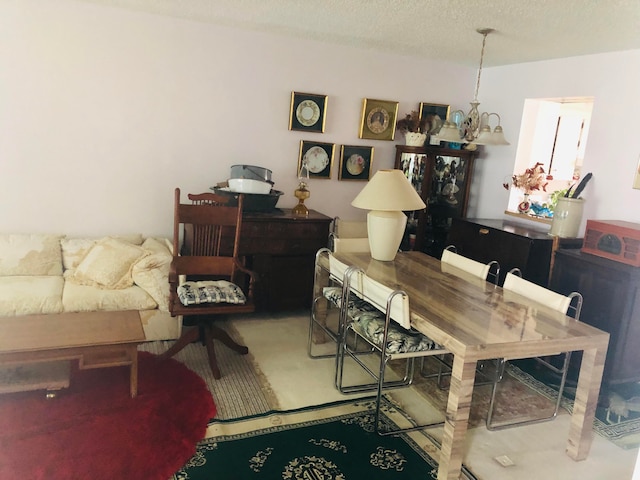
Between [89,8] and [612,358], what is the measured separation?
4.39 m

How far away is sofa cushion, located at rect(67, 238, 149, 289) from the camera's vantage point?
137 inches

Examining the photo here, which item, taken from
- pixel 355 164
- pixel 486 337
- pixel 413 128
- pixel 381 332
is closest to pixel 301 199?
pixel 355 164

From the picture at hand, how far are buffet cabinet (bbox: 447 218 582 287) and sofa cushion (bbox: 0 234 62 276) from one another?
3.31 metres

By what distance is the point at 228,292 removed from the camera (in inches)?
126

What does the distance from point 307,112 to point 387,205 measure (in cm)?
169

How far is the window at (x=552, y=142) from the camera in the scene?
175 inches

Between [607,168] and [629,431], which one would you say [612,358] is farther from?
[607,168]

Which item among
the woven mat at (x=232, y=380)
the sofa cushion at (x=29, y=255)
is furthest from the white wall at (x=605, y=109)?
the sofa cushion at (x=29, y=255)

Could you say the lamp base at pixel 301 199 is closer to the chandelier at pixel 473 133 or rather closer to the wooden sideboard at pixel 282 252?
the wooden sideboard at pixel 282 252

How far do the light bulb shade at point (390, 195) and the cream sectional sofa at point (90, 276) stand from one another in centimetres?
159

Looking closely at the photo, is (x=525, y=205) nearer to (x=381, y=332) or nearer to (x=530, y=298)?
(x=530, y=298)

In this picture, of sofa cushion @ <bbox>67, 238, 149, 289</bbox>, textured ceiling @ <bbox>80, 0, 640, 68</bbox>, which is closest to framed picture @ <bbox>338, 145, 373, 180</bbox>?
textured ceiling @ <bbox>80, 0, 640, 68</bbox>

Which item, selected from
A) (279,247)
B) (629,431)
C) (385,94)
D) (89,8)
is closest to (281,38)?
(385,94)

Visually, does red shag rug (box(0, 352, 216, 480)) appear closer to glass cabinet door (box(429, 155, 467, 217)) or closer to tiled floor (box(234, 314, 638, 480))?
tiled floor (box(234, 314, 638, 480))
